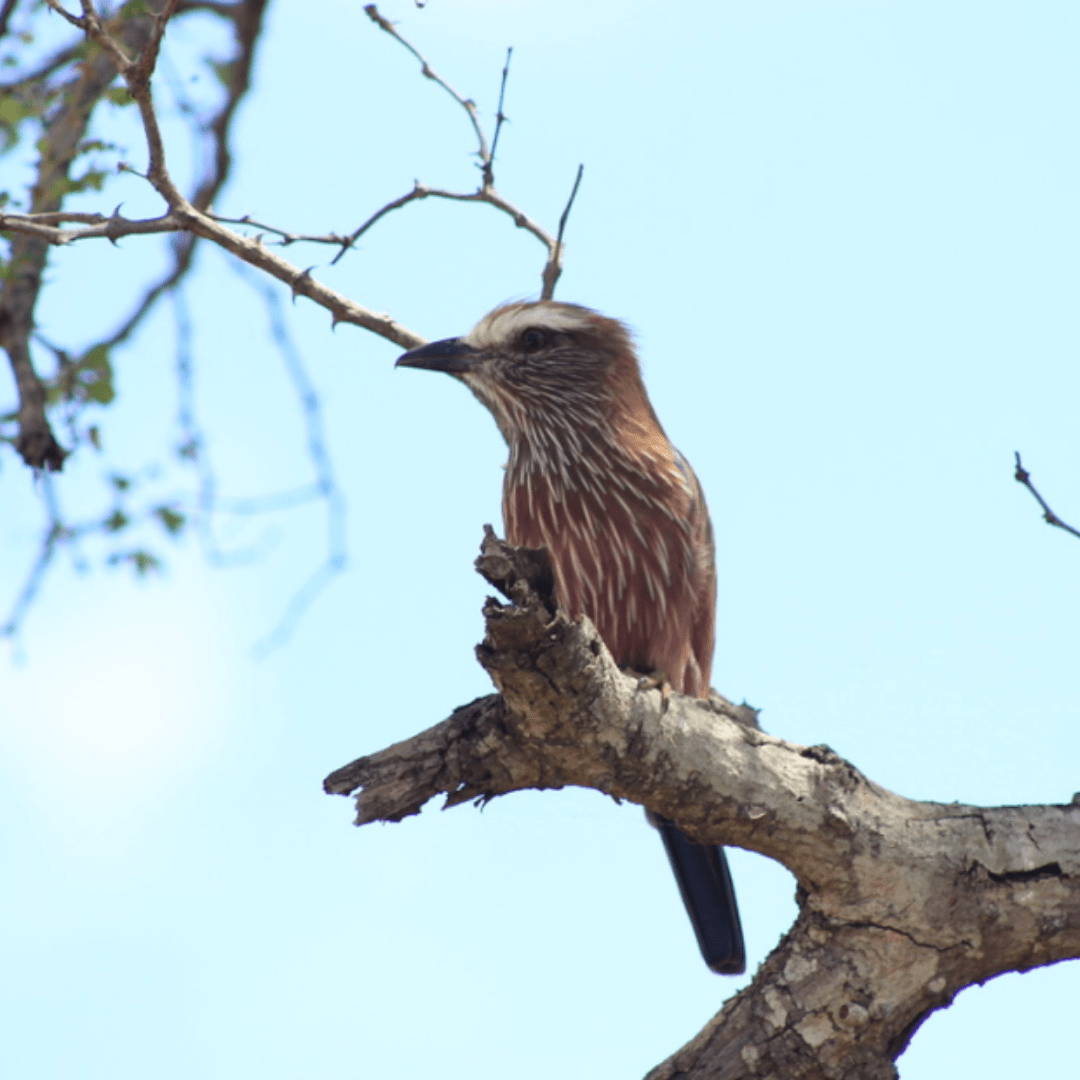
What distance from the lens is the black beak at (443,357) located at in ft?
18.6

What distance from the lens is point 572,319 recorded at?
19.5 ft

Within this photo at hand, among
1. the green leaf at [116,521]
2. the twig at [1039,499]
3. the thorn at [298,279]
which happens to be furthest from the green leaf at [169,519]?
the twig at [1039,499]

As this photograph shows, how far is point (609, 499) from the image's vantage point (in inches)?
205

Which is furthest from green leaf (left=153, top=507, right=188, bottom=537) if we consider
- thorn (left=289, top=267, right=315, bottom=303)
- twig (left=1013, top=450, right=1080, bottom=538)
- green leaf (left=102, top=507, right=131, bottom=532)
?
twig (left=1013, top=450, right=1080, bottom=538)

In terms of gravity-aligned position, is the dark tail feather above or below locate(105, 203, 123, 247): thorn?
below

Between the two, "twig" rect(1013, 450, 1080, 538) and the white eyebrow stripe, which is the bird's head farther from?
"twig" rect(1013, 450, 1080, 538)

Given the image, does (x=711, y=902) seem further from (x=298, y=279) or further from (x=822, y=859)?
(x=298, y=279)

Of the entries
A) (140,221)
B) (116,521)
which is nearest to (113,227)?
(140,221)

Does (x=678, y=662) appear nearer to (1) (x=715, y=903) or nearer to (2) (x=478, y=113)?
(1) (x=715, y=903)

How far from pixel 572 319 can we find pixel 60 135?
2100mm

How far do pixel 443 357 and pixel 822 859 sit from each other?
2.62 metres

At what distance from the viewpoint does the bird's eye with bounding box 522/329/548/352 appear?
19.5 ft

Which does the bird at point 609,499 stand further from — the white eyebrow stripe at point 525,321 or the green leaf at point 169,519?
the green leaf at point 169,519

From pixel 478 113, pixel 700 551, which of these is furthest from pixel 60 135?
pixel 700 551
